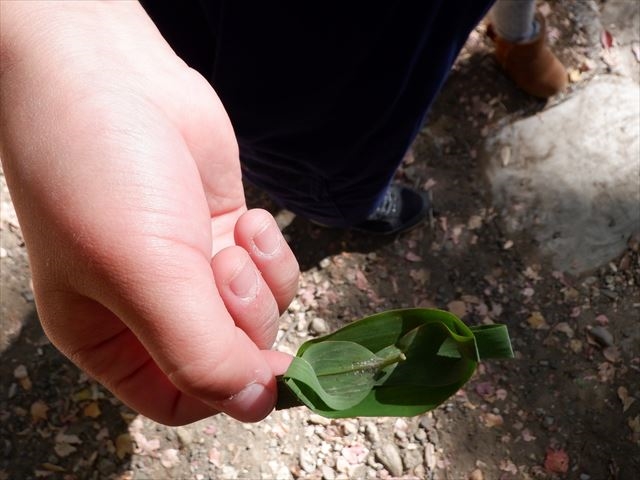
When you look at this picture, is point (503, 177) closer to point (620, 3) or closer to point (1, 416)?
point (620, 3)

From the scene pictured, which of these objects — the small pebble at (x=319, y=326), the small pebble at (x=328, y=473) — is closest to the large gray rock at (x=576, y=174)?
the small pebble at (x=319, y=326)

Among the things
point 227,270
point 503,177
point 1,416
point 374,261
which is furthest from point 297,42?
point 1,416

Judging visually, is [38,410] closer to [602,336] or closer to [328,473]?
[328,473]

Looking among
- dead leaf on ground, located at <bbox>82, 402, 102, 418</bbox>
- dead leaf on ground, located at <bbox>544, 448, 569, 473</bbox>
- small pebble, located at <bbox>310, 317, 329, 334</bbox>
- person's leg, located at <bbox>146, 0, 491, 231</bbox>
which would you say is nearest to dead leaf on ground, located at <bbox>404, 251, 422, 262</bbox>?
small pebble, located at <bbox>310, 317, 329, 334</bbox>

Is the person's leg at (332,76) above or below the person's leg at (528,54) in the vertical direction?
above

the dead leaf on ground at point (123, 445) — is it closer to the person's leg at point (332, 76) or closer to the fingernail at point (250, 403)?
the person's leg at point (332, 76)

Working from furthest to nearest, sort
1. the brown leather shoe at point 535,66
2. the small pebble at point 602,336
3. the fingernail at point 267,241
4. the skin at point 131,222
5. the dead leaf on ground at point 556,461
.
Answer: the brown leather shoe at point 535,66, the small pebble at point 602,336, the dead leaf on ground at point 556,461, the fingernail at point 267,241, the skin at point 131,222

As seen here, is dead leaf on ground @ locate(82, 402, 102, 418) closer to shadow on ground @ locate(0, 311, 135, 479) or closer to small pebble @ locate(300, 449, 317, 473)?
shadow on ground @ locate(0, 311, 135, 479)
